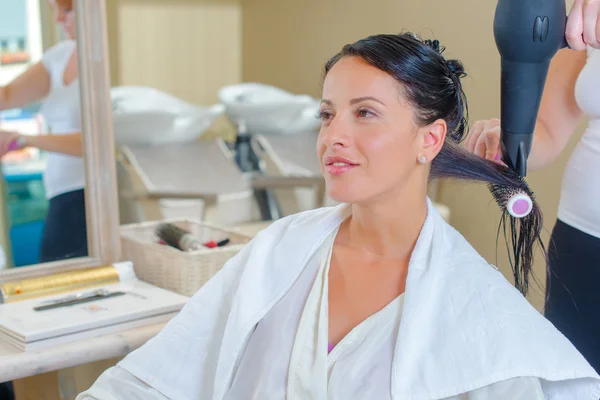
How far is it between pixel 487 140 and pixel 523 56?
240 mm

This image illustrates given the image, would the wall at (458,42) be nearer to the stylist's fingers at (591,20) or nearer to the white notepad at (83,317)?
the stylist's fingers at (591,20)

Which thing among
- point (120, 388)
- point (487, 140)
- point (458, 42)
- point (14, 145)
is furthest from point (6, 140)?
point (458, 42)

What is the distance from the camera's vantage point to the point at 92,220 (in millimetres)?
1624

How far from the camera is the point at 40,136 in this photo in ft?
5.15

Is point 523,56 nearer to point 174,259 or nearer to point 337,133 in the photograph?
point 337,133

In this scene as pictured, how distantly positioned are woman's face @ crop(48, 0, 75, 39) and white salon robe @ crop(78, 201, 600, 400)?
0.64 meters

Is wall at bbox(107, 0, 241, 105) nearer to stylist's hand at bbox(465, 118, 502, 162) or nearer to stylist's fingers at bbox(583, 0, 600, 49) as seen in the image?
stylist's hand at bbox(465, 118, 502, 162)

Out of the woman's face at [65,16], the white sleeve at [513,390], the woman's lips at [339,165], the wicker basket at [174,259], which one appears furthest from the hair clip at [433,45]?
the woman's face at [65,16]

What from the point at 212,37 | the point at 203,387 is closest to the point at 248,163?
the point at 212,37

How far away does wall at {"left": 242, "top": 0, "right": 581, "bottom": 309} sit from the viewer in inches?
80.0

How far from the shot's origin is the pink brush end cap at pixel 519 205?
1.08m

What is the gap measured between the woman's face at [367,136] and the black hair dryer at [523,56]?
0.14 metres

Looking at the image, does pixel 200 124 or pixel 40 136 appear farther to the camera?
pixel 200 124

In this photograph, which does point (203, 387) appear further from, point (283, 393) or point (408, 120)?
point (408, 120)
